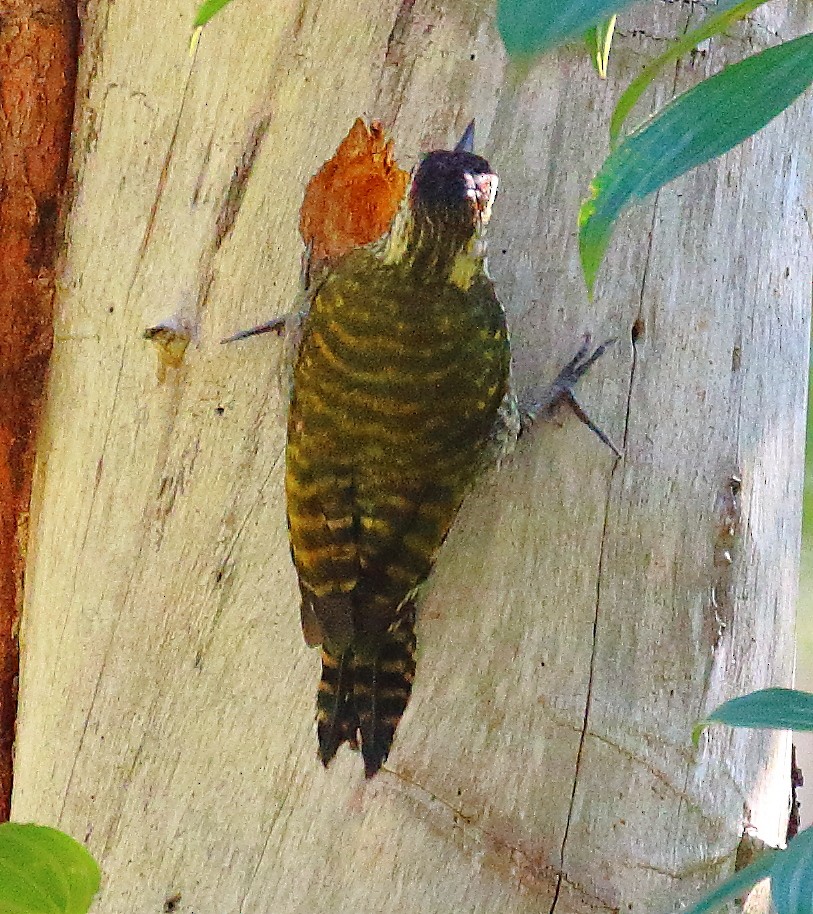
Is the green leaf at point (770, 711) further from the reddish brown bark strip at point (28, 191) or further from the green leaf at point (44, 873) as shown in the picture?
the reddish brown bark strip at point (28, 191)

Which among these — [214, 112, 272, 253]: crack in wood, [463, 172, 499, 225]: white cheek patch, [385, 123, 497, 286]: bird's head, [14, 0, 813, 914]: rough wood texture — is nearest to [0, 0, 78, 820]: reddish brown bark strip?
[14, 0, 813, 914]: rough wood texture

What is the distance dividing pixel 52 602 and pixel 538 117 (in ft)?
3.41

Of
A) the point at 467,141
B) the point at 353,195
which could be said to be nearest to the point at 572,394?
the point at 467,141

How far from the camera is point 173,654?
164 cm

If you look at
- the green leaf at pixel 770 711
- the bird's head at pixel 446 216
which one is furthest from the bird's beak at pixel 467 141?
the green leaf at pixel 770 711

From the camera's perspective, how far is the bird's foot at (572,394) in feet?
5.13

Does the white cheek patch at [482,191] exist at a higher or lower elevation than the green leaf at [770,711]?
higher

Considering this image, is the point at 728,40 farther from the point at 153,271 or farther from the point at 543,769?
the point at 543,769

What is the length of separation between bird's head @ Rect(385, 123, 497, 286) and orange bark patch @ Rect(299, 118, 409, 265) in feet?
0.21

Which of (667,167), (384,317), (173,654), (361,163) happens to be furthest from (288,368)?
(667,167)

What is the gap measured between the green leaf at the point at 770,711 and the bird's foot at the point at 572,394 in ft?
2.08

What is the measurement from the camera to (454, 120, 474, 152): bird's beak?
1578 mm

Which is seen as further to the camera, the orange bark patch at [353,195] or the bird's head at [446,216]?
the orange bark patch at [353,195]

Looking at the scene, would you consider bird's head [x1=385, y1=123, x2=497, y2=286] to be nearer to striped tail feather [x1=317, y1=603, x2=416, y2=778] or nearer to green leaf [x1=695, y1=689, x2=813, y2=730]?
striped tail feather [x1=317, y1=603, x2=416, y2=778]
